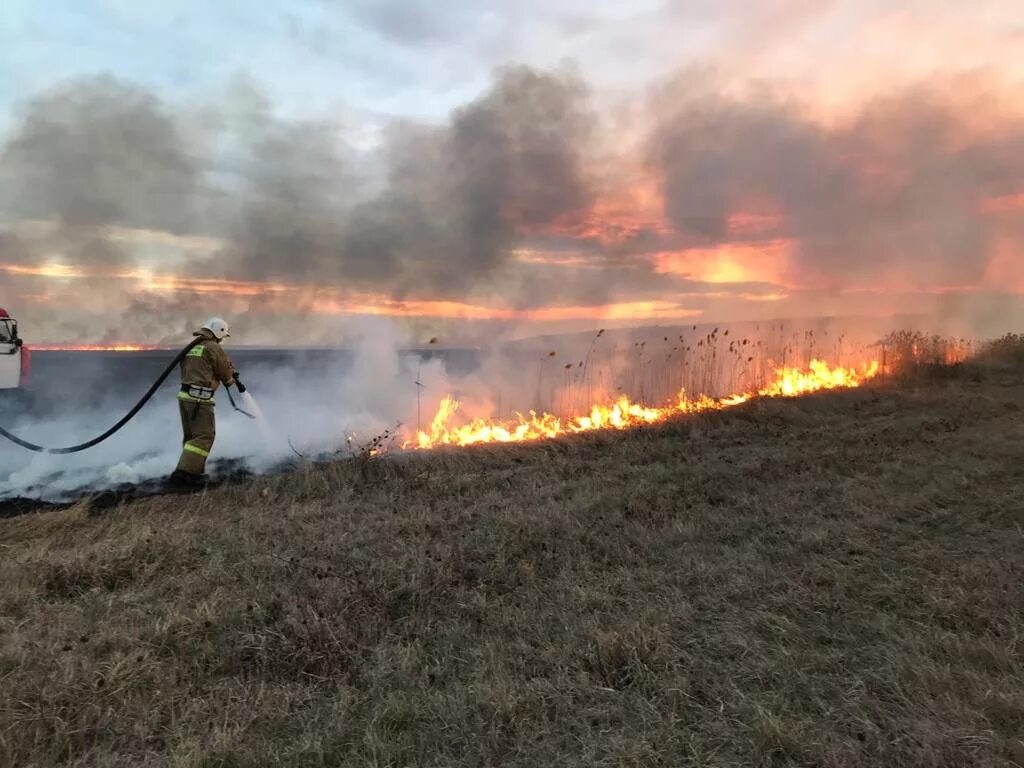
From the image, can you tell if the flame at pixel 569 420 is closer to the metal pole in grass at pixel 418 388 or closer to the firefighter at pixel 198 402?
the metal pole in grass at pixel 418 388

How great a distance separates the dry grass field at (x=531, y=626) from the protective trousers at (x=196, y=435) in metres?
1.44

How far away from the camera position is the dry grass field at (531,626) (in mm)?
3010

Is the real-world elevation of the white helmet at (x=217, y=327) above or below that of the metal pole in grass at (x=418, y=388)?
above

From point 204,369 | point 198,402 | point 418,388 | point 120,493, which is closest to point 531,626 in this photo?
point 198,402

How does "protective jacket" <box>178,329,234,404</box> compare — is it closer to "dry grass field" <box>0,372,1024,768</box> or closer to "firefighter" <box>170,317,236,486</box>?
"firefighter" <box>170,317,236,486</box>

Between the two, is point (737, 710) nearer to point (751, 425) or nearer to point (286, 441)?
point (751, 425)

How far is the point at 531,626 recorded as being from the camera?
168 inches

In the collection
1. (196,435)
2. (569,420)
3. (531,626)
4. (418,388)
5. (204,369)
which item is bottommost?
(531,626)

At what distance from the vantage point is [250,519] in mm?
6887

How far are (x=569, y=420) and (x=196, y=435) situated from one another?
790 cm

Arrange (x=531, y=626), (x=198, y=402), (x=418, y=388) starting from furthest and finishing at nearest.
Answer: (x=418, y=388) < (x=198, y=402) < (x=531, y=626)

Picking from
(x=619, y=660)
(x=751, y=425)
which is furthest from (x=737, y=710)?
(x=751, y=425)

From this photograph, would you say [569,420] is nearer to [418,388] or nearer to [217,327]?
[418,388]

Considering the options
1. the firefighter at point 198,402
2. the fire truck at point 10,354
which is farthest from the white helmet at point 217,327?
the fire truck at point 10,354
